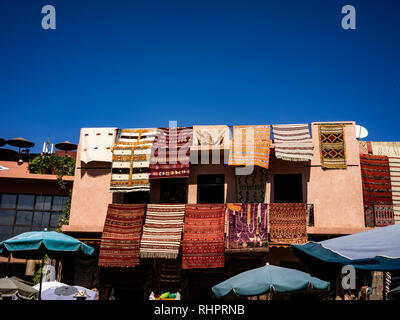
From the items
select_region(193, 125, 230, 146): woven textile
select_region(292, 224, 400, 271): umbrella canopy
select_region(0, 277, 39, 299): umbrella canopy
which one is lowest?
select_region(0, 277, 39, 299): umbrella canopy

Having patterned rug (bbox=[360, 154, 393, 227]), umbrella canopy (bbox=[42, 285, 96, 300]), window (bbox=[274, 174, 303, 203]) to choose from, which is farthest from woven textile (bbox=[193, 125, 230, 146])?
umbrella canopy (bbox=[42, 285, 96, 300])

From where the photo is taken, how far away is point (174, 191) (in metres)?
15.3

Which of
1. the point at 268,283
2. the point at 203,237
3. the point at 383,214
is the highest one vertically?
the point at 383,214

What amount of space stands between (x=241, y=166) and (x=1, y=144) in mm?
13103

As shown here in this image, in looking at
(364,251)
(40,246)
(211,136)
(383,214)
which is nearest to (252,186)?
(211,136)

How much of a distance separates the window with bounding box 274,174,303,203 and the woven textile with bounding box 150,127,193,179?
330 cm

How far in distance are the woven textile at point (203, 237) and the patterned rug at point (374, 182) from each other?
5210 millimetres

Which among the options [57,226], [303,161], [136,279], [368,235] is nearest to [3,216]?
[57,226]

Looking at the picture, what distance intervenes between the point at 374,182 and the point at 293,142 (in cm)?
331

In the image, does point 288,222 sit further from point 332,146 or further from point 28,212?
point 28,212

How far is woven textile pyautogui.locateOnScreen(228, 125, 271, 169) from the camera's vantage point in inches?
559

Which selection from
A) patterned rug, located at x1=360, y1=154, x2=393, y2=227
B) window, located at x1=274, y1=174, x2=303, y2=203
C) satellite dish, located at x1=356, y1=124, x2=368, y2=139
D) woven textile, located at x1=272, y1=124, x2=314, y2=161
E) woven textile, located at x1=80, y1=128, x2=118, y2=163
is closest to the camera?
woven textile, located at x1=272, y1=124, x2=314, y2=161

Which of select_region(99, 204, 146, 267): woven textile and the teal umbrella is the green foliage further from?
the teal umbrella

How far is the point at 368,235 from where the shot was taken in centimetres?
418
